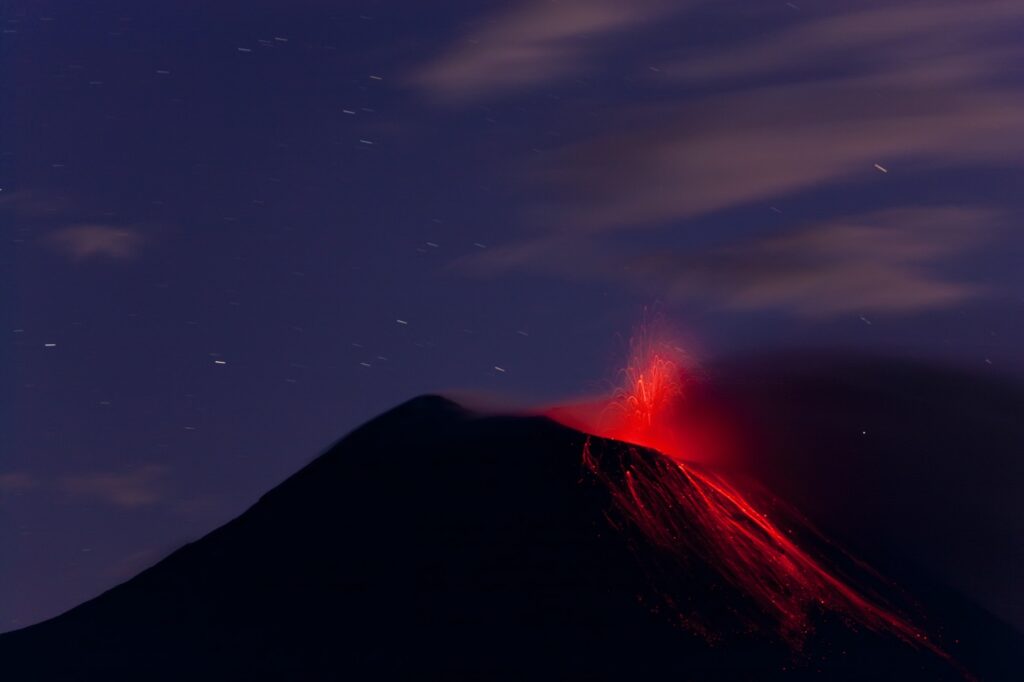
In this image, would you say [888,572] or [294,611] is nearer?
[294,611]

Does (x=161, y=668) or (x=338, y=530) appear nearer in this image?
(x=161, y=668)

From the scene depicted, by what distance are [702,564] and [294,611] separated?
762 inches

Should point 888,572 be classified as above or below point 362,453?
below

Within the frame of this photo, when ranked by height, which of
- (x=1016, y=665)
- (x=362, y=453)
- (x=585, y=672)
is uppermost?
(x=362, y=453)

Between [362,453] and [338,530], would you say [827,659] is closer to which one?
[338,530]

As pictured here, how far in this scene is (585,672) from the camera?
54.2 metres

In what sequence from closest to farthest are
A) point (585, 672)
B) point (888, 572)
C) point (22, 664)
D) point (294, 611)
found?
point (585, 672) < point (22, 664) < point (294, 611) < point (888, 572)

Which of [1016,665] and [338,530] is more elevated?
[338,530]

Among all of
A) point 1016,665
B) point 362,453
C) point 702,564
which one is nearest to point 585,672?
point 702,564

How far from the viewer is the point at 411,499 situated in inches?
2847

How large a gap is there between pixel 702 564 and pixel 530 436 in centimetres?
1326

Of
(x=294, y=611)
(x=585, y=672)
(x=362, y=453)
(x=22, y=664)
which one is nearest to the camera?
(x=585, y=672)

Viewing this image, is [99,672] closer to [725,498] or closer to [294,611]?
[294,611]

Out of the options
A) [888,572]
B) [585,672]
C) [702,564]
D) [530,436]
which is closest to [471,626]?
[585,672]
